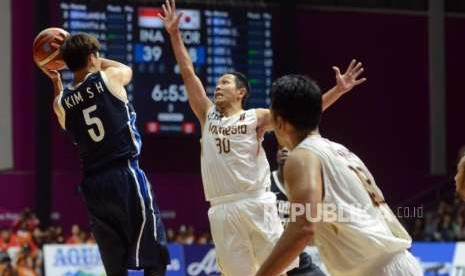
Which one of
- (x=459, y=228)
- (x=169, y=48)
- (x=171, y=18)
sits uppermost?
(x=171, y=18)

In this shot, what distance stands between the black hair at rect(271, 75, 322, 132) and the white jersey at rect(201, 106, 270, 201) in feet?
10.8

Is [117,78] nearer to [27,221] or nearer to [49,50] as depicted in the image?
[49,50]

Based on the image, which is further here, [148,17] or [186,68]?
[148,17]

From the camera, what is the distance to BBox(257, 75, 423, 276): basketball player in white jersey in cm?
411

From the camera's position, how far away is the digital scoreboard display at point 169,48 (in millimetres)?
16656

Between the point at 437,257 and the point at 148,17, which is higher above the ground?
the point at 148,17

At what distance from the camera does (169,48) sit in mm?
16906

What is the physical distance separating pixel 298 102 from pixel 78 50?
2.64m

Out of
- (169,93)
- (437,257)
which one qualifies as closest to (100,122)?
(437,257)

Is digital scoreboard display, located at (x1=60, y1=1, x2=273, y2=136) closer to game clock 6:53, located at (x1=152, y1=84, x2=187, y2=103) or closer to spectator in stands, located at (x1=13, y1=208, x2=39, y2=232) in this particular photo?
game clock 6:53, located at (x1=152, y1=84, x2=187, y2=103)

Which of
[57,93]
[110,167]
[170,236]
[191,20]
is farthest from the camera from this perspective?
[170,236]

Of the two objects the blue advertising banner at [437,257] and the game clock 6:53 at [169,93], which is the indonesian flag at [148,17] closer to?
the game clock 6:53 at [169,93]

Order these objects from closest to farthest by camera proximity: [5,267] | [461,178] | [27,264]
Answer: [461,178]
[5,267]
[27,264]

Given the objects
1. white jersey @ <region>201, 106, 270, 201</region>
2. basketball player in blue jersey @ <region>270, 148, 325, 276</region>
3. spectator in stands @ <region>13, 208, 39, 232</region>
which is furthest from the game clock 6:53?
white jersey @ <region>201, 106, 270, 201</region>
